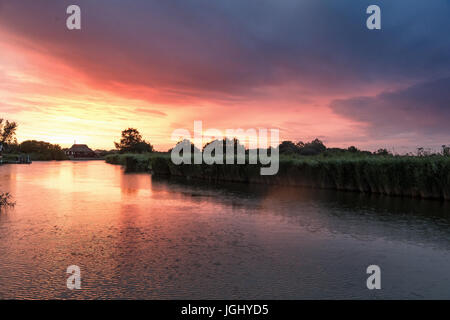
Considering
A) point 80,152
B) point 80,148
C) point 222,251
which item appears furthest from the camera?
point 80,148

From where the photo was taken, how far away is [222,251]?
25.3 feet

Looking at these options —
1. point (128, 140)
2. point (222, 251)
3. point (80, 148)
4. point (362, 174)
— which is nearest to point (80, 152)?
point (80, 148)

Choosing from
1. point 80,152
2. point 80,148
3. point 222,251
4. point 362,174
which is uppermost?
point 80,148

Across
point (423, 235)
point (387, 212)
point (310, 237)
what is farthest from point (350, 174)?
point (310, 237)

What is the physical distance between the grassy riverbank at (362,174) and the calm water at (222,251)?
167 inches

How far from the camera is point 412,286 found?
5730 millimetres

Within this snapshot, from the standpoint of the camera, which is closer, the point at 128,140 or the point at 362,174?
the point at 362,174

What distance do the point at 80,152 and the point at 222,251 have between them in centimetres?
13094

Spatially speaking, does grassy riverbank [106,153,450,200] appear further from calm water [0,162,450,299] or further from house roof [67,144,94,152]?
house roof [67,144,94,152]

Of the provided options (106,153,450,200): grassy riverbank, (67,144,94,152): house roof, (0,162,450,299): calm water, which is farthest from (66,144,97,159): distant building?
(0,162,450,299): calm water

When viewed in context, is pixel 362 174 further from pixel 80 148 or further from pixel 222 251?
pixel 80 148

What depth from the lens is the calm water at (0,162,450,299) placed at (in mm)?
5492
